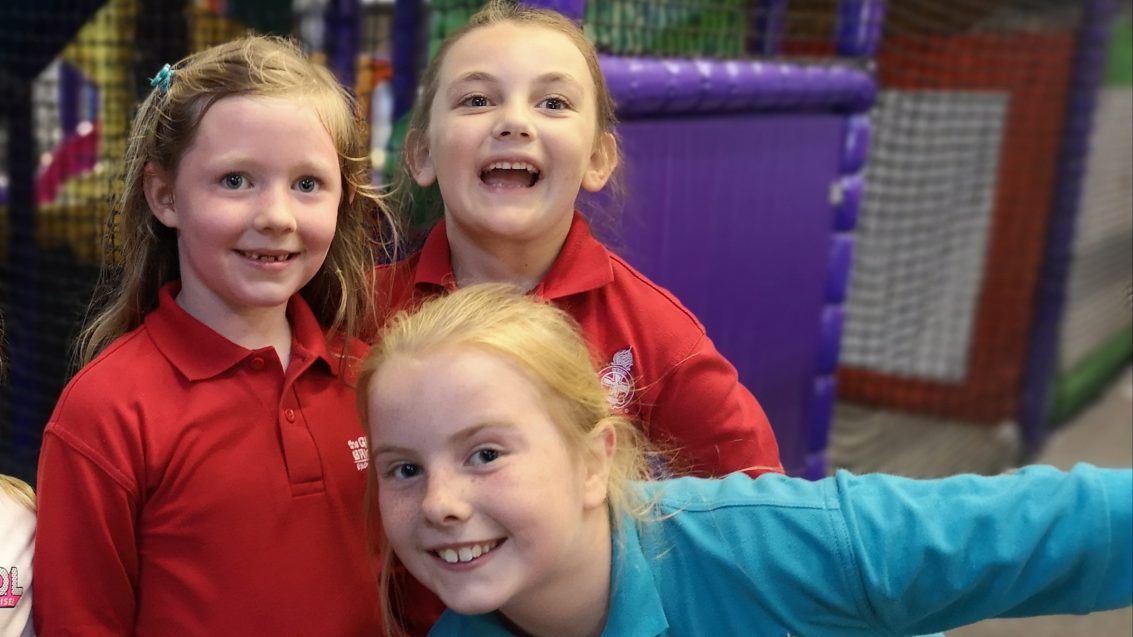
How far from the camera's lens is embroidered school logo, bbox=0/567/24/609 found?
1376mm

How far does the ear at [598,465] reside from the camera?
4.42 feet

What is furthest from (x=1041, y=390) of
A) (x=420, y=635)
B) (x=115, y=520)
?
(x=115, y=520)

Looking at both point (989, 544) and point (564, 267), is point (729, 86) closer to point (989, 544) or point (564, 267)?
point (564, 267)

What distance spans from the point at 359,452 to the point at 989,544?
0.78m

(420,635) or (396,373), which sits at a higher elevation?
(396,373)

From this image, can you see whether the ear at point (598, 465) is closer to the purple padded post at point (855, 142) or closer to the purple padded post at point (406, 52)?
the purple padded post at point (406, 52)

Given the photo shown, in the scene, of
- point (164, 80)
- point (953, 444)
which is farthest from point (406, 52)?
point (953, 444)

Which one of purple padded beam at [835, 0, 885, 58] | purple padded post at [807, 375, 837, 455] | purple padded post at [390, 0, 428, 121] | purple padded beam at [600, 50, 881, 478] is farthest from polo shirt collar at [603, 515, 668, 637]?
purple padded beam at [835, 0, 885, 58]

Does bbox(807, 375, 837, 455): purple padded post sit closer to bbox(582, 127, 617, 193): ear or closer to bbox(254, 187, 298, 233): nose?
bbox(582, 127, 617, 193): ear

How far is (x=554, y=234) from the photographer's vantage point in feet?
5.69

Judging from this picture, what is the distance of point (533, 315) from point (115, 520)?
1.78ft

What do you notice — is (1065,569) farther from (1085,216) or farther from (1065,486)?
(1085,216)

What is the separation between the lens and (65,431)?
4.48ft

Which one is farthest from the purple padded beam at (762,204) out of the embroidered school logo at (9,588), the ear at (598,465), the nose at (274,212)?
the embroidered school logo at (9,588)
